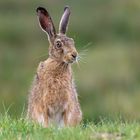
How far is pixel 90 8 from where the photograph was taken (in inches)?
1362

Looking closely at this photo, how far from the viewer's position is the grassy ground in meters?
9.92

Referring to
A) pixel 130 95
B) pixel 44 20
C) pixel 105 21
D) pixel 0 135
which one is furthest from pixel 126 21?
pixel 0 135

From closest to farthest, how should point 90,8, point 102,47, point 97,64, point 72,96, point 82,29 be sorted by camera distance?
1. point 72,96
2. point 97,64
3. point 102,47
4. point 82,29
5. point 90,8

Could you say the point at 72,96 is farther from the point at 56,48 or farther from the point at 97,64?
the point at 97,64

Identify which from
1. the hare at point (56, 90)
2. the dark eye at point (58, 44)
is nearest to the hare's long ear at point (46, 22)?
the hare at point (56, 90)

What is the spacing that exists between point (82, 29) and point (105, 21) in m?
1.05

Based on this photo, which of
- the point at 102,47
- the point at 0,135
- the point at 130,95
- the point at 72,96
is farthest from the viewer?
the point at 102,47

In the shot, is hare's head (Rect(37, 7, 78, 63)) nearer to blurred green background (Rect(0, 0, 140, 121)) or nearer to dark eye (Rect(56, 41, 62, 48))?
dark eye (Rect(56, 41, 62, 48))

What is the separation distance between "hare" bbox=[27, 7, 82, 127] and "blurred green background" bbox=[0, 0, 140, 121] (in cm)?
718

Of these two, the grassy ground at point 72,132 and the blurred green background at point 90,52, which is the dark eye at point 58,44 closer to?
the grassy ground at point 72,132

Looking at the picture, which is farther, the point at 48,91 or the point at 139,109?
the point at 139,109

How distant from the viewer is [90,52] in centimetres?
2859

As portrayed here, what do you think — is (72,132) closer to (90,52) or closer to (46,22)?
(46,22)

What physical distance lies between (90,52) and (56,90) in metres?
16.3
